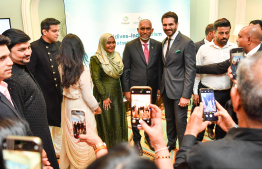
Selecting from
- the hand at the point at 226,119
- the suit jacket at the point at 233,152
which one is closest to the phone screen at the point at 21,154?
the suit jacket at the point at 233,152

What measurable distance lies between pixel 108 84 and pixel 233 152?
2.13 meters

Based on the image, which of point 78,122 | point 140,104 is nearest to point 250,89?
point 140,104

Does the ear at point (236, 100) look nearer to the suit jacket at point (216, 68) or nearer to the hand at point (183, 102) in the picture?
the hand at point (183, 102)

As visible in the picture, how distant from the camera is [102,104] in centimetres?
286

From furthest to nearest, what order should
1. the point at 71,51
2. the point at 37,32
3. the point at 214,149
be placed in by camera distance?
the point at 37,32, the point at 71,51, the point at 214,149

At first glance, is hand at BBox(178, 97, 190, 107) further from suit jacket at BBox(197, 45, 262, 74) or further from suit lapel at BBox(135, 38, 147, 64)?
suit lapel at BBox(135, 38, 147, 64)

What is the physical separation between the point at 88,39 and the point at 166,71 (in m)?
2.50

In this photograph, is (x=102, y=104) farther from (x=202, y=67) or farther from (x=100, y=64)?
(x=202, y=67)

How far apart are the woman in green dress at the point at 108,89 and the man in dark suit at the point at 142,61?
0.47 feet

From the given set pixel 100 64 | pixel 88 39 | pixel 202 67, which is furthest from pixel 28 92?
pixel 88 39

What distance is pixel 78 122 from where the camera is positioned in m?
1.70

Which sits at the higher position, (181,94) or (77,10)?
(77,10)

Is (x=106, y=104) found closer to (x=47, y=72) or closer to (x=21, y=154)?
(x=47, y=72)

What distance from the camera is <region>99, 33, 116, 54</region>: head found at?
2.77m
